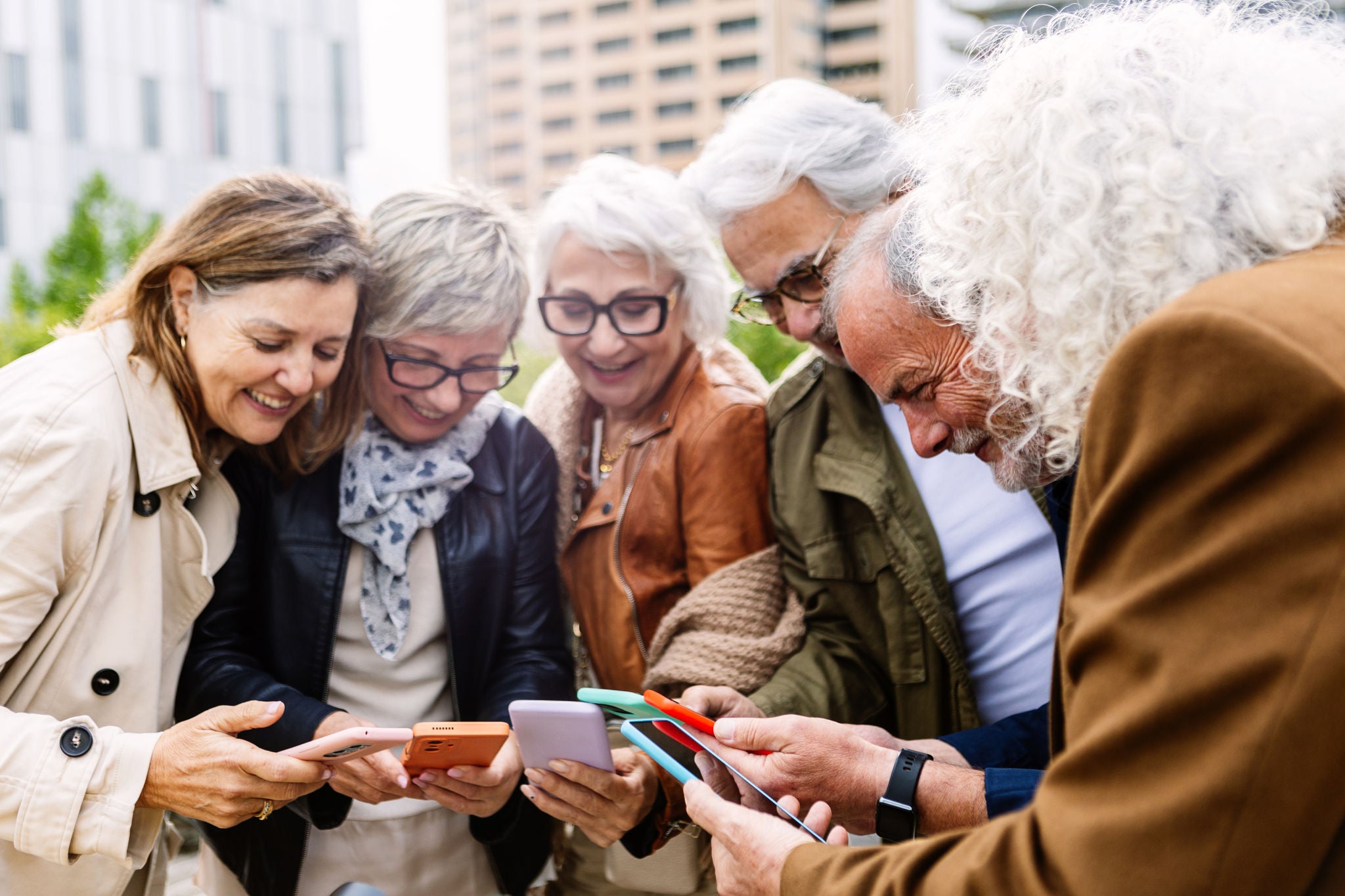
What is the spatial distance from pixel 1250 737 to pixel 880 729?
1.30 m

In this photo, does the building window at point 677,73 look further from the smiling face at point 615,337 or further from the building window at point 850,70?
the smiling face at point 615,337

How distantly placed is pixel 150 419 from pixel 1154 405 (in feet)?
6.67

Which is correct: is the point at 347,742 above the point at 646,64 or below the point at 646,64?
below

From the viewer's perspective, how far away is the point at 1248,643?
999 millimetres

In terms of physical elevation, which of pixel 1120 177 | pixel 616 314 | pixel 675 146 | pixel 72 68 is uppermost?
pixel 675 146

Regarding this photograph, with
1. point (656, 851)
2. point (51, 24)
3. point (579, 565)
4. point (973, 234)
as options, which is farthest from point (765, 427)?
point (51, 24)

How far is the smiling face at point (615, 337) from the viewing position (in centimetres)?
300

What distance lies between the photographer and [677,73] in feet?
295

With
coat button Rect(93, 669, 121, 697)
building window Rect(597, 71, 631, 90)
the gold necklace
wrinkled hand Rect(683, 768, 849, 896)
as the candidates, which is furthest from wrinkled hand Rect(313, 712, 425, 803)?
building window Rect(597, 71, 631, 90)

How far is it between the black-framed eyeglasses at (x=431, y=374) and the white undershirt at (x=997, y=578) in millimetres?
1177

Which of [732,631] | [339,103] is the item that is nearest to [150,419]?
[732,631]

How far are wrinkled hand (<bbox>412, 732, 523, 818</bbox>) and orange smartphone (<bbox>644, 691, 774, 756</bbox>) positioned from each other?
656 mm

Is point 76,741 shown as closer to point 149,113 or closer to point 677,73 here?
point 149,113

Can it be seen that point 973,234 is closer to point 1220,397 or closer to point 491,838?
point 1220,397
